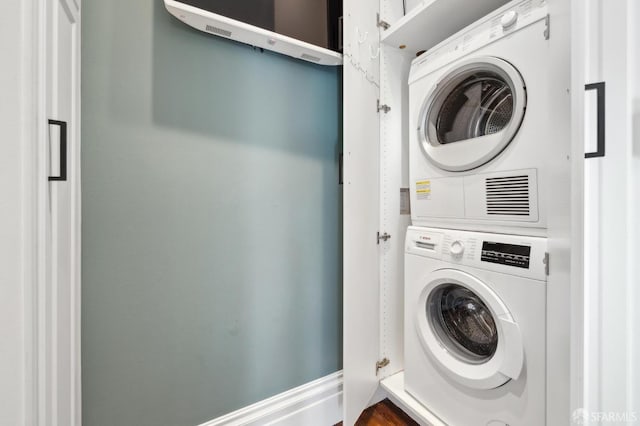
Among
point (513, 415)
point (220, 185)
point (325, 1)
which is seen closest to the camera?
Answer: point (513, 415)

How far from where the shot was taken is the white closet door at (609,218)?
1.78 feet

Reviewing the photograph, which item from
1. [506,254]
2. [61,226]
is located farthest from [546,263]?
[61,226]

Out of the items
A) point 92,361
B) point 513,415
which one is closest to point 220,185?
point 92,361

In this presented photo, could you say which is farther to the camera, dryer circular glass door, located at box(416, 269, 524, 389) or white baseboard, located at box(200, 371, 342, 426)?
white baseboard, located at box(200, 371, 342, 426)

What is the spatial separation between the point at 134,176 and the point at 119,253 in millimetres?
291

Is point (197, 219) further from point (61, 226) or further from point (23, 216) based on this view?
point (23, 216)

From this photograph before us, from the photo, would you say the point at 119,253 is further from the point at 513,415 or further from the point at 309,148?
the point at 513,415

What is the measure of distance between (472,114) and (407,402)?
4.61 ft

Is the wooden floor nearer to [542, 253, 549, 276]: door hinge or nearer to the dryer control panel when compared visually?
the dryer control panel

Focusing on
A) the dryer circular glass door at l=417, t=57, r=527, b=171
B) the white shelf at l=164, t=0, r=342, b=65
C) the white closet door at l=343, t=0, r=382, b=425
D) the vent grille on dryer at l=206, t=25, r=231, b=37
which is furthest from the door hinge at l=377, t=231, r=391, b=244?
the vent grille on dryer at l=206, t=25, r=231, b=37

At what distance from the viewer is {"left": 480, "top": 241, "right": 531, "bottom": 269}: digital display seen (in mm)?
852

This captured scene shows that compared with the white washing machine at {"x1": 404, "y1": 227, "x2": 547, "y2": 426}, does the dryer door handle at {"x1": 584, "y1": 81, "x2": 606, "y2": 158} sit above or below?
above

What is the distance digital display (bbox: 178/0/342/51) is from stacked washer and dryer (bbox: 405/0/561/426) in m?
0.49

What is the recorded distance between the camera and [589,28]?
0.56m
